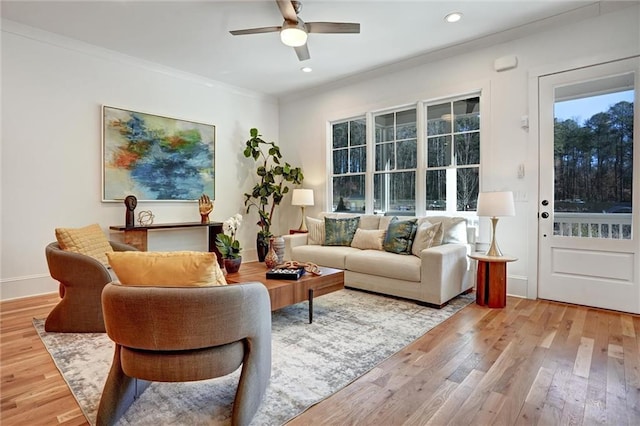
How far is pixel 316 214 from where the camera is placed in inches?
233

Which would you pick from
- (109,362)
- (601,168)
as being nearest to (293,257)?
(109,362)

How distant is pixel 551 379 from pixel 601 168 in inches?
95.0

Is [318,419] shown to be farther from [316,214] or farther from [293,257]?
[316,214]

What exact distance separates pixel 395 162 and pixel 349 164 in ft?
2.74

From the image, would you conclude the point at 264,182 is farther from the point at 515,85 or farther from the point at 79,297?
the point at 515,85

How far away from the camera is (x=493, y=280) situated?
3.44 meters

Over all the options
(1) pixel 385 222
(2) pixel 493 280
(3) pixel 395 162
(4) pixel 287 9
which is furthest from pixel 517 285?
(4) pixel 287 9

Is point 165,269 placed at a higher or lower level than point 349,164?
lower

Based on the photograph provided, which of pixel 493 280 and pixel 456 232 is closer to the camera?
pixel 493 280

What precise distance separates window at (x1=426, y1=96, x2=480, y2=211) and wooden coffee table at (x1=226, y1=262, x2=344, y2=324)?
212cm

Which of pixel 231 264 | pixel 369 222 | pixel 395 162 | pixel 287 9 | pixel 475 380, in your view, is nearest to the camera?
pixel 475 380

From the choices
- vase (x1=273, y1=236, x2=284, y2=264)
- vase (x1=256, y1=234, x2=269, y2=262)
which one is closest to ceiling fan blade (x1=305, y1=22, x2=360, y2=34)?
vase (x1=273, y1=236, x2=284, y2=264)

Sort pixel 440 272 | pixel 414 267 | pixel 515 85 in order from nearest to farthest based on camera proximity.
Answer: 1. pixel 440 272
2. pixel 414 267
3. pixel 515 85

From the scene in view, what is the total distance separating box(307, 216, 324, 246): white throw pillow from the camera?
4.85 metres
